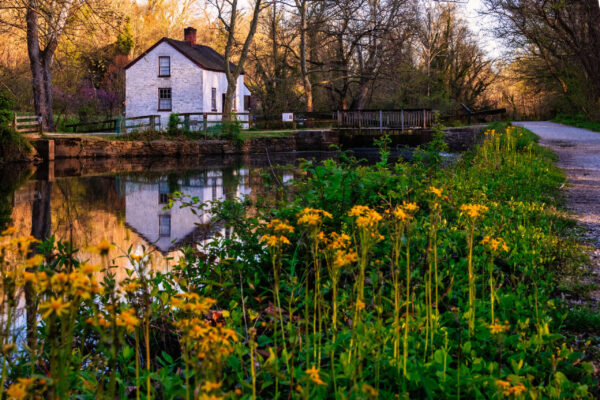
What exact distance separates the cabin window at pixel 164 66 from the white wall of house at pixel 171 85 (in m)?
0.22

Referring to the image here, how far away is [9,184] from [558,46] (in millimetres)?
36862

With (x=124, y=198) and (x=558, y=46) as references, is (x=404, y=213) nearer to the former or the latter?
(x=124, y=198)

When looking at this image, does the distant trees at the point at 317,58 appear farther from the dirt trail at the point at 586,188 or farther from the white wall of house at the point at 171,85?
the dirt trail at the point at 586,188

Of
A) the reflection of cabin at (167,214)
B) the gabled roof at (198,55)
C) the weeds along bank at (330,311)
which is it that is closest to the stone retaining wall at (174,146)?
the reflection of cabin at (167,214)

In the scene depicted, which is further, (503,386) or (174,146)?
(174,146)

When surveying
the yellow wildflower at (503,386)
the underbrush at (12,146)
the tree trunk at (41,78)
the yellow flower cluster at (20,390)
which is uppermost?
the tree trunk at (41,78)

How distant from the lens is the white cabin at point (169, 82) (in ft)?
127

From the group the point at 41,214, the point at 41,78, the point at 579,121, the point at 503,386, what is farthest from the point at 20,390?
the point at 579,121

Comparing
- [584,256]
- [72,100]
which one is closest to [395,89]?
[72,100]

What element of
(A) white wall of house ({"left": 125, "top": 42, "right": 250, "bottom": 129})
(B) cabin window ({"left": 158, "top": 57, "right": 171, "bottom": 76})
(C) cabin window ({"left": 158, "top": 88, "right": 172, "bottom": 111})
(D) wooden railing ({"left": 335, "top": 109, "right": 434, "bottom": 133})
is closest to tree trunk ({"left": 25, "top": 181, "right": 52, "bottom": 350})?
(D) wooden railing ({"left": 335, "top": 109, "right": 434, "bottom": 133})

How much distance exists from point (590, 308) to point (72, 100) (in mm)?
42746

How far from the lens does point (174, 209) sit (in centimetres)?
1136

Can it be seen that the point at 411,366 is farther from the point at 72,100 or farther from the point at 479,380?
the point at 72,100

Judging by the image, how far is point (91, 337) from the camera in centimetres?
385
